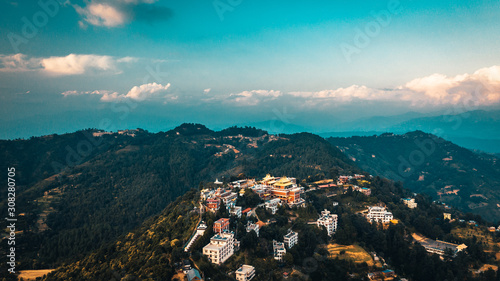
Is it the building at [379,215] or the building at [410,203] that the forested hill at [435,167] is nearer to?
the building at [410,203]

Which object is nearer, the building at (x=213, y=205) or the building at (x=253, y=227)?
the building at (x=253, y=227)

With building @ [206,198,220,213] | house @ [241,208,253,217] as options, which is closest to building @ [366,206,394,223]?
house @ [241,208,253,217]

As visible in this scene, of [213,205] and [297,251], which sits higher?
[213,205]

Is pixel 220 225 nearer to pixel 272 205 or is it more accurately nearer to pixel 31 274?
pixel 272 205

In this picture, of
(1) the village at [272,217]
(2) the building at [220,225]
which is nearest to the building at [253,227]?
(1) the village at [272,217]

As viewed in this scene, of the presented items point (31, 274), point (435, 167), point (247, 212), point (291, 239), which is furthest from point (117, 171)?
point (435, 167)

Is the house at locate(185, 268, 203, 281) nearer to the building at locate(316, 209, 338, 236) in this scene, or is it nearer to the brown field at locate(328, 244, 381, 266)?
the brown field at locate(328, 244, 381, 266)
